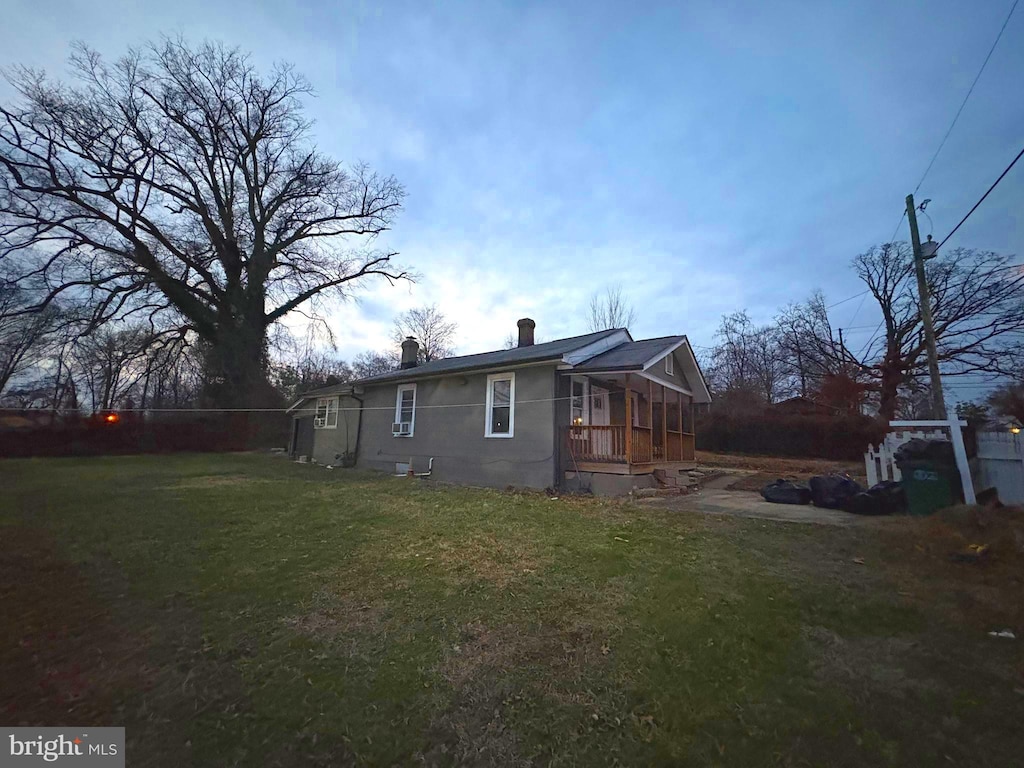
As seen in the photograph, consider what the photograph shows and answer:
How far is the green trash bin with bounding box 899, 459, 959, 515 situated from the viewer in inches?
261

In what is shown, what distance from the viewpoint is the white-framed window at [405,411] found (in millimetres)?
13898

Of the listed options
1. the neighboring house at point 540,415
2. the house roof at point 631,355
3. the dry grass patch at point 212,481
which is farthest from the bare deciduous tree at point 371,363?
the house roof at point 631,355

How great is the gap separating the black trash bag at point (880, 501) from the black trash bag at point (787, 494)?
1.00 meters

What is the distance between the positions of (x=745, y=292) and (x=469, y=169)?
19691 mm

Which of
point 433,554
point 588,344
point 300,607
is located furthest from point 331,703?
point 588,344

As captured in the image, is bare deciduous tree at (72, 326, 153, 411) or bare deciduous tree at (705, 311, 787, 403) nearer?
bare deciduous tree at (72, 326, 153, 411)

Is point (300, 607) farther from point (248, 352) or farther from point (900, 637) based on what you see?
point (248, 352)

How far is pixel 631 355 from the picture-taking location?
10.7 meters

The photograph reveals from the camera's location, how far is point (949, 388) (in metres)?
18.3

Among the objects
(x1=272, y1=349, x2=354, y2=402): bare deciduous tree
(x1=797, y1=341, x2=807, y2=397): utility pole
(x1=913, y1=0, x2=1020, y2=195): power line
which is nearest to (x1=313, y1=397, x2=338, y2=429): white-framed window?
(x1=272, y1=349, x2=354, y2=402): bare deciduous tree

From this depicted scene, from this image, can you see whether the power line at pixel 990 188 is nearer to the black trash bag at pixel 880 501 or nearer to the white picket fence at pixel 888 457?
the white picket fence at pixel 888 457

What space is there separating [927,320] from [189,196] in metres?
29.3

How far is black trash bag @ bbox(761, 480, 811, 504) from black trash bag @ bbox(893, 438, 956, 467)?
175 cm

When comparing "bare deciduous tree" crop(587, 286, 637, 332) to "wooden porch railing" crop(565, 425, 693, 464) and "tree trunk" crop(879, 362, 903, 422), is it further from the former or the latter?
"wooden porch railing" crop(565, 425, 693, 464)
